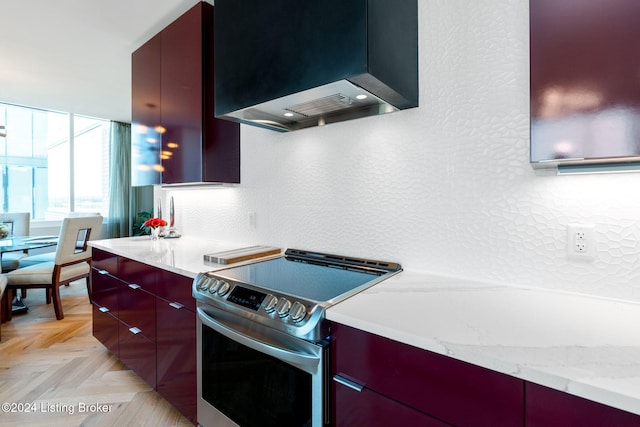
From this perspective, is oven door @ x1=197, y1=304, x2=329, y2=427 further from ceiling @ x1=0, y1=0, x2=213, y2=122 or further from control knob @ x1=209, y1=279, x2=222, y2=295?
ceiling @ x1=0, y1=0, x2=213, y2=122

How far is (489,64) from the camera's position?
123 centimetres

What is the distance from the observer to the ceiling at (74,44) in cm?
223

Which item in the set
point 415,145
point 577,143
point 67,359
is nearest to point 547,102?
point 577,143

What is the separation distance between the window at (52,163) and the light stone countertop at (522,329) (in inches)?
235

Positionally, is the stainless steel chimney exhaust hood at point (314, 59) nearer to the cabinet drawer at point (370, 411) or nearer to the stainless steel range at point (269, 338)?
the stainless steel range at point (269, 338)

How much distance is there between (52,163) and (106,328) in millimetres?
4340

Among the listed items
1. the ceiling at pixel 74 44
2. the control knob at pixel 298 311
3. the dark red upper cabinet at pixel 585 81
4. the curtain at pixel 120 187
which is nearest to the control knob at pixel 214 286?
the control knob at pixel 298 311

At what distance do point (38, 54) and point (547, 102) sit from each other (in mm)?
4092

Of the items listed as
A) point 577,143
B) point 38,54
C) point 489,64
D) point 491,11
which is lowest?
point 577,143

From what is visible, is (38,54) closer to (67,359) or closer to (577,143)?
(67,359)

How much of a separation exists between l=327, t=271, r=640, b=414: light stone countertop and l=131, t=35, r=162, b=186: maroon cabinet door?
2.07 metres

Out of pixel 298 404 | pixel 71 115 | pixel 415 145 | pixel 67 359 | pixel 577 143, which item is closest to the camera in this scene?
pixel 577 143

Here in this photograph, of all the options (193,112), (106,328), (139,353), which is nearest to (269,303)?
(139,353)

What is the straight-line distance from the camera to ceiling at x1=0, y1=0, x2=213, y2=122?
7.31ft
